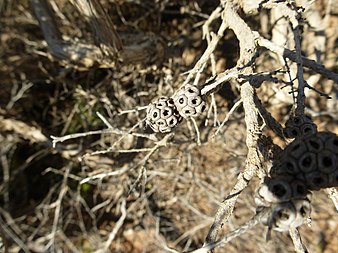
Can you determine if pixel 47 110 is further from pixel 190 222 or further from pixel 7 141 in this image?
pixel 190 222

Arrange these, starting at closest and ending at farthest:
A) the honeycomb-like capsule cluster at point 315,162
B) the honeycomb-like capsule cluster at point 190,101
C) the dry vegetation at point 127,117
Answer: the honeycomb-like capsule cluster at point 315,162 < the honeycomb-like capsule cluster at point 190,101 < the dry vegetation at point 127,117

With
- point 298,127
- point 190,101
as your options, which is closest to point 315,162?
point 298,127

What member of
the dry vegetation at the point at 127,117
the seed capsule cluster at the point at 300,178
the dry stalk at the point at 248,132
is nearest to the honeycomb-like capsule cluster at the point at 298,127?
the dry stalk at the point at 248,132

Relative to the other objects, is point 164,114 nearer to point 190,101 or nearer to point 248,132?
point 190,101

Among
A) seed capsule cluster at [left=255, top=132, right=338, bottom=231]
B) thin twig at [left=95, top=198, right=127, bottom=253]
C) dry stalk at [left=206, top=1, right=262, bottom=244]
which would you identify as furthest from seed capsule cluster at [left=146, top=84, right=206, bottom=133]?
thin twig at [left=95, top=198, right=127, bottom=253]

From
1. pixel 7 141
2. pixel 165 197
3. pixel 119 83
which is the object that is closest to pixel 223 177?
pixel 165 197

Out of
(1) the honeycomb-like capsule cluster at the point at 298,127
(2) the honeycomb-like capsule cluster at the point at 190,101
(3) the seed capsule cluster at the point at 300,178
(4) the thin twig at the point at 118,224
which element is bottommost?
(4) the thin twig at the point at 118,224

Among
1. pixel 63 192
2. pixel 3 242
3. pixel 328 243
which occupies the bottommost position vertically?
pixel 328 243

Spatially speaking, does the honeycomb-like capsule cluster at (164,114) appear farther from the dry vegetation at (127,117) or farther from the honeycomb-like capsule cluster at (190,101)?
the dry vegetation at (127,117)
